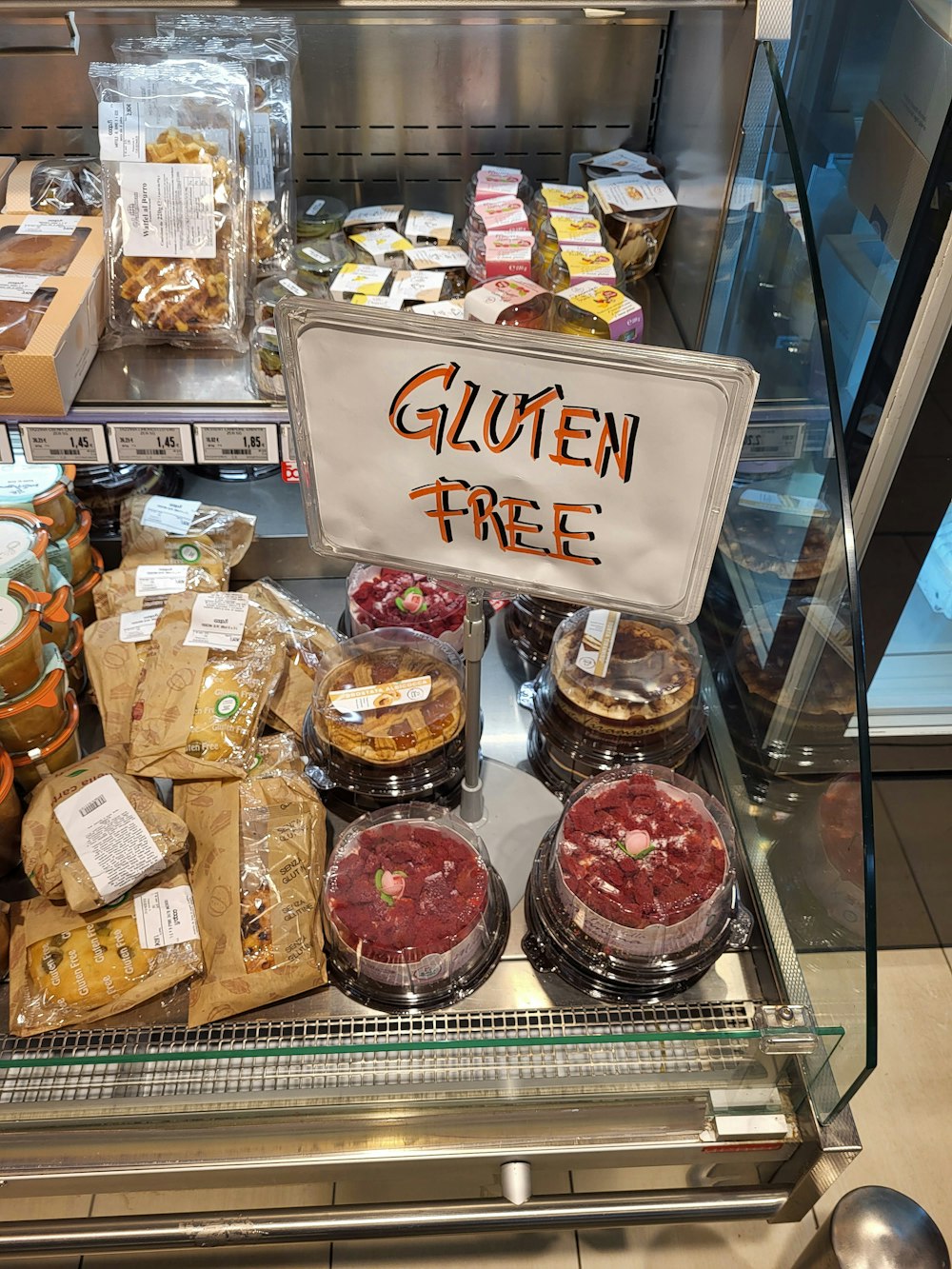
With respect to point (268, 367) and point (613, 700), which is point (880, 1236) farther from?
point (268, 367)

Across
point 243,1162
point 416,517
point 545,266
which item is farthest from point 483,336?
point 243,1162

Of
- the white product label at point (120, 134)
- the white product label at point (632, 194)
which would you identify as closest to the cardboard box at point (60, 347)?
the white product label at point (120, 134)

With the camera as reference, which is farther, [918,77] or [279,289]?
[279,289]

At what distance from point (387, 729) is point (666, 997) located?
0.55m

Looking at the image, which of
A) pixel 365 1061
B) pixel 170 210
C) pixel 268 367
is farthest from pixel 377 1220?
pixel 170 210

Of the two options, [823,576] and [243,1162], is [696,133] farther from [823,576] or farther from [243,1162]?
[243,1162]

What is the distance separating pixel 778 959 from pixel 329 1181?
705mm

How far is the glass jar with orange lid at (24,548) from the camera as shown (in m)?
1.66

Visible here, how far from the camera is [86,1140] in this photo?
1365 mm

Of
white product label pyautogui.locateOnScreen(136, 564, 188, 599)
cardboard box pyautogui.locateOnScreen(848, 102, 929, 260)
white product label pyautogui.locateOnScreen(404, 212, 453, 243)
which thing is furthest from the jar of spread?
cardboard box pyautogui.locateOnScreen(848, 102, 929, 260)

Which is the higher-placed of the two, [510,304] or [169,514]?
[510,304]

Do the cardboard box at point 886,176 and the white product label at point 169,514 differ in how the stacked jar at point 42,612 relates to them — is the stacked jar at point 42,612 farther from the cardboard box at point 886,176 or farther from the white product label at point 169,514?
the cardboard box at point 886,176

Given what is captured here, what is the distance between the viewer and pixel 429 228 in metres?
1.82

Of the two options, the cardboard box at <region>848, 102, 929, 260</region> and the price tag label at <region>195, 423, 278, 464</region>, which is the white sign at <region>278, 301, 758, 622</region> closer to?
the price tag label at <region>195, 423, 278, 464</region>
